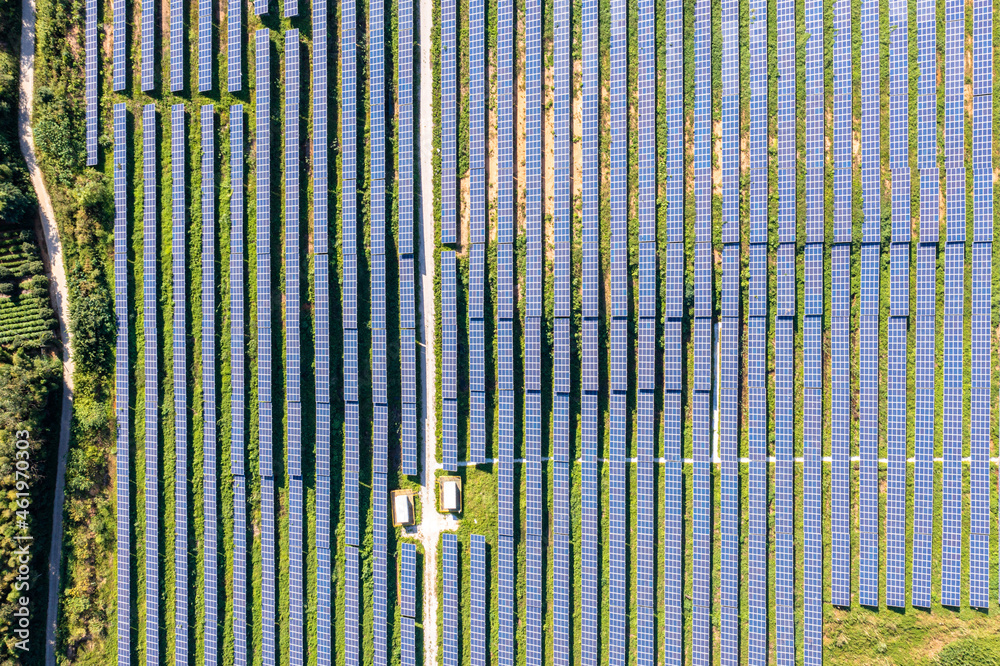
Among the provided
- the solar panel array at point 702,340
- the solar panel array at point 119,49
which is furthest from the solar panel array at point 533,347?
the solar panel array at point 119,49

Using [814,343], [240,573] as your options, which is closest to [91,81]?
[240,573]

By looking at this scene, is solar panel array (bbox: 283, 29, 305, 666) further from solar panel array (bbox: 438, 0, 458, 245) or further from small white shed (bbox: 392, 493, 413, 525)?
solar panel array (bbox: 438, 0, 458, 245)

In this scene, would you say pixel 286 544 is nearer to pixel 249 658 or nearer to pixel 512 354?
pixel 249 658

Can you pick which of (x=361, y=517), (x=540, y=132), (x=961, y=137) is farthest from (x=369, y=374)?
(x=961, y=137)

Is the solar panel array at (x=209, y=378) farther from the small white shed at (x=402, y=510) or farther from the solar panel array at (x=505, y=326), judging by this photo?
the solar panel array at (x=505, y=326)

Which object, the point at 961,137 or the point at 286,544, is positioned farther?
the point at 286,544
